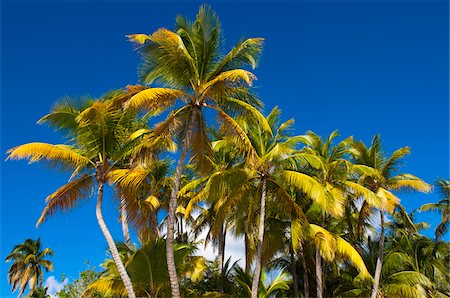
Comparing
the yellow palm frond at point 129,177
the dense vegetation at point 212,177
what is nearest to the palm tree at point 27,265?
the dense vegetation at point 212,177

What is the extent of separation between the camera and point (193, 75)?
15047 mm

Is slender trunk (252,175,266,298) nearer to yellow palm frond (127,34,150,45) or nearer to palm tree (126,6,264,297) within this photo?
palm tree (126,6,264,297)

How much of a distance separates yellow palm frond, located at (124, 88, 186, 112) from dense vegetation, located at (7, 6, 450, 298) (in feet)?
0.12

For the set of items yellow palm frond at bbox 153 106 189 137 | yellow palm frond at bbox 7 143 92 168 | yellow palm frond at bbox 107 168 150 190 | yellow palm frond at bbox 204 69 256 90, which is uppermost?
yellow palm frond at bbox 204 69 256 90

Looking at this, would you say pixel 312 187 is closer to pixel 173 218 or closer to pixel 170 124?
pixel 173 218

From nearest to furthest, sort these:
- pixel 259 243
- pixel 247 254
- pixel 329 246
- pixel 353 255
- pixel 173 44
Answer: pixel 173 44 → pixel 259 243 → pixel 329 246 → pixel 353 255 → pixel 247 254

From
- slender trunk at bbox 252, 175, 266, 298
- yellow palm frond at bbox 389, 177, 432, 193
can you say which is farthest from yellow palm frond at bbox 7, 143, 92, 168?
yellow palm frond at bbox 389, 177, 432, 193

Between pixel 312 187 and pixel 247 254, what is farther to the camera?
pixel 247 254

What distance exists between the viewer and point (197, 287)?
73.0 feet

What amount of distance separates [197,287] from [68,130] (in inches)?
400

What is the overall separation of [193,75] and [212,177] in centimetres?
464

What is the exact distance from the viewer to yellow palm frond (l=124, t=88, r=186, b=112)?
13.6 metres

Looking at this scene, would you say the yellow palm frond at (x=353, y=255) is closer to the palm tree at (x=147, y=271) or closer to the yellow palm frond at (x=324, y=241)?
the yellow palm frond at (x=324, y=241)

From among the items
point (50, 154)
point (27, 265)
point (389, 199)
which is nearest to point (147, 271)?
point (50, 154)
